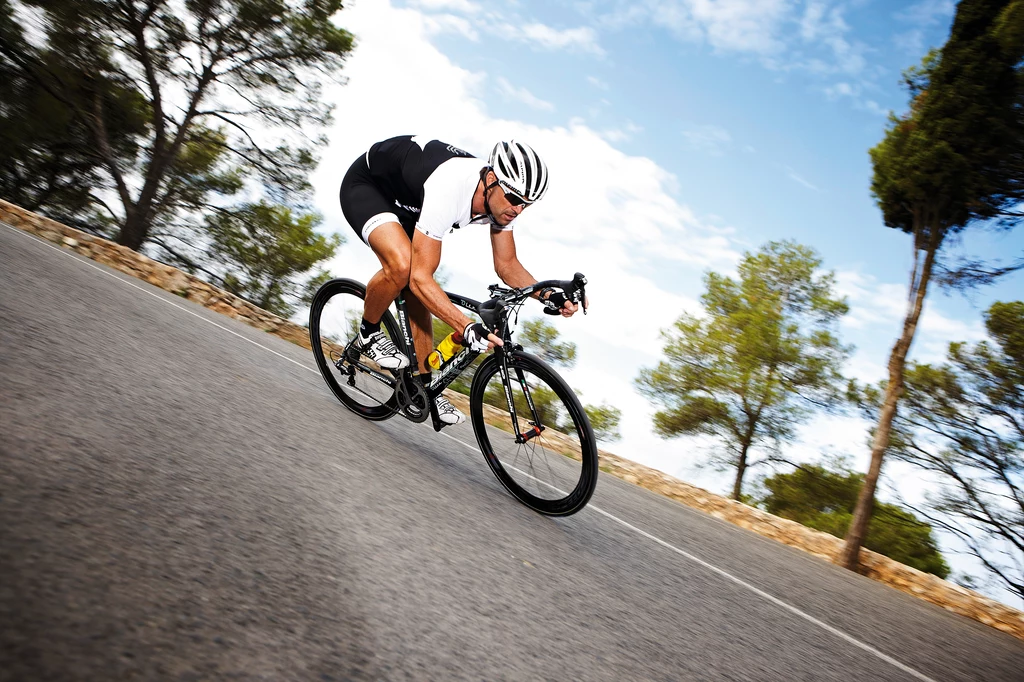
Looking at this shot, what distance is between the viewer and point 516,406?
4211 millimetres

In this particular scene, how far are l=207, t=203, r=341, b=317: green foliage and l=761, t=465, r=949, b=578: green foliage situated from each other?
2023 cm

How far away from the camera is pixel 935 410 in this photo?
613 inches

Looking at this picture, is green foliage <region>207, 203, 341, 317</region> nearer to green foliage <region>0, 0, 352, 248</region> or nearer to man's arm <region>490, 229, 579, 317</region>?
green foliage <region>0, 0, 352, 248</region>

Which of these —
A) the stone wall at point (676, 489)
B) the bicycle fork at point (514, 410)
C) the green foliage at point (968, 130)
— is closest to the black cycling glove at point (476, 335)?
the bicycle fork at point (514, 410)

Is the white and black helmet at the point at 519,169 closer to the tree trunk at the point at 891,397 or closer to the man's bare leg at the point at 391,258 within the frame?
the man's bare leg at the point at 391,258

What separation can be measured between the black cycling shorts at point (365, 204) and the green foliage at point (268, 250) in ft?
65.9

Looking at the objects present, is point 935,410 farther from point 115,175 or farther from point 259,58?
point 115,175

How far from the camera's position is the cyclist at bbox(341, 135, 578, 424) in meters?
3.77

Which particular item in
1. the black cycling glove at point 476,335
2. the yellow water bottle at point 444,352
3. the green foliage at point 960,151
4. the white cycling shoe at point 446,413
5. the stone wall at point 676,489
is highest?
the green foliage at point 960,151

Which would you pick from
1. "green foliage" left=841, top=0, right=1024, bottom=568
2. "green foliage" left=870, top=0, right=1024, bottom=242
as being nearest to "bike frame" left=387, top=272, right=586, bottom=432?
"green foliage" left=841, top=0, right=1024, bottom=568

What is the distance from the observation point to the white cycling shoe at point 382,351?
4488 mm

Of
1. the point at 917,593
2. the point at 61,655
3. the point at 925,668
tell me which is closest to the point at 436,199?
the point at 61,655

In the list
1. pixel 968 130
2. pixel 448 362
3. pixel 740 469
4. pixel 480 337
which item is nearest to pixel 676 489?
pixel 448 362

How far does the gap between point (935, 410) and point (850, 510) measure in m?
6.85
